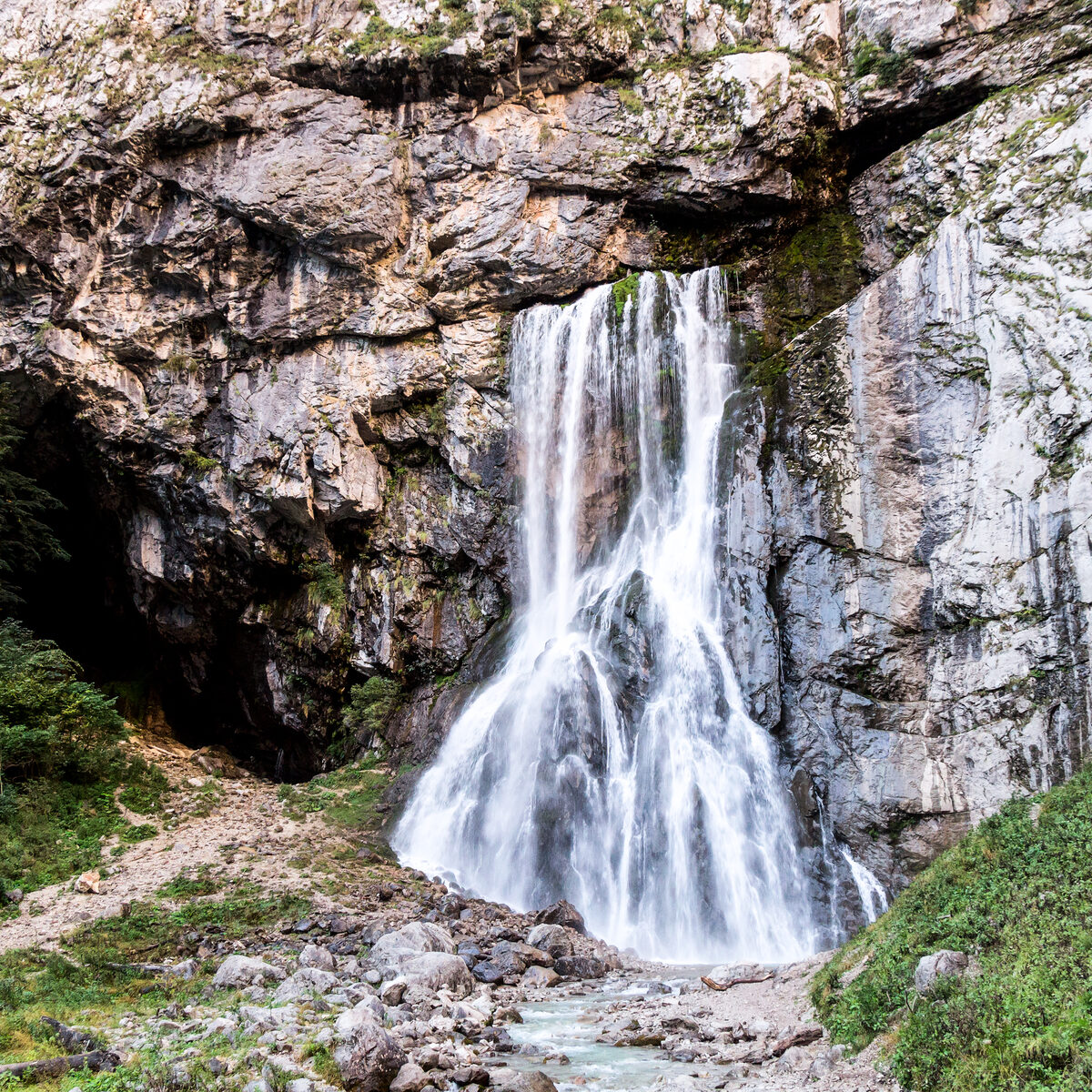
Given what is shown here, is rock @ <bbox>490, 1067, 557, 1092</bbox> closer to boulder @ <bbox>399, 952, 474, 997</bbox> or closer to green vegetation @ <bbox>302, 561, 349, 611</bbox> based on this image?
boulder @ <bbox>399, 952, 474, 997</bbox>

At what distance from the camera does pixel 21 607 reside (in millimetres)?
25672

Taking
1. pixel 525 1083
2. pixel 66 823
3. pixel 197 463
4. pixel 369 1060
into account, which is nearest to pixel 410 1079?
pixel 369 1060

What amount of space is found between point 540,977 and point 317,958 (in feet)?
8.82

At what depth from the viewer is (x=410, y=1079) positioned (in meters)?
6.18

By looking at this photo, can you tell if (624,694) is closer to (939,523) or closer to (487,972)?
(939,523)

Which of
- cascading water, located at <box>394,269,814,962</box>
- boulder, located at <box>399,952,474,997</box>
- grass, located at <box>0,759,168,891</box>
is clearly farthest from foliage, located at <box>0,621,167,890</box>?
boulder, located at <box>399,952,474,997</box>

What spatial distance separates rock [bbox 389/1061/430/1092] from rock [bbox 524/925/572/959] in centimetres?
489

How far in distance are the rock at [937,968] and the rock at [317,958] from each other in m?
6.75

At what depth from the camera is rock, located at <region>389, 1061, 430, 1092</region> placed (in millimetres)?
6125

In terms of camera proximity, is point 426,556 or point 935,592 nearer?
point 935,592

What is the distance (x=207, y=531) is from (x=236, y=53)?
13.3 m

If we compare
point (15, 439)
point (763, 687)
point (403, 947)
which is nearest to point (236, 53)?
point (15, 439)

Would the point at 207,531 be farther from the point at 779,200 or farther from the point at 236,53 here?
the point at 779,200

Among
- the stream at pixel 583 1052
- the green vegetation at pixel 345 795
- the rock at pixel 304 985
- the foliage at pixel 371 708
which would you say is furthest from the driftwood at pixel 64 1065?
the foliage at pixel 371 708
